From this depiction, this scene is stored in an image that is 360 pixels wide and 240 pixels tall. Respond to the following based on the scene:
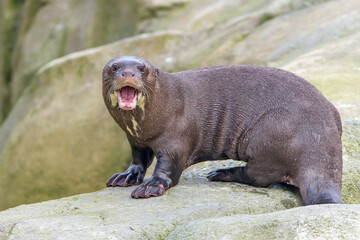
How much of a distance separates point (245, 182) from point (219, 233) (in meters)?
1.37

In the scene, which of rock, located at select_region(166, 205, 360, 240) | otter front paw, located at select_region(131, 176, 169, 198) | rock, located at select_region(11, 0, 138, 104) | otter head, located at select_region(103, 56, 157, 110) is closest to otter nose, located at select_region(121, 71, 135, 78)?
otter head, located at select_region(103, 56, 157, 110)

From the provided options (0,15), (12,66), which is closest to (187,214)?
(12,66)

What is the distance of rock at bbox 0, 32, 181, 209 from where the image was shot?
796 centimetres

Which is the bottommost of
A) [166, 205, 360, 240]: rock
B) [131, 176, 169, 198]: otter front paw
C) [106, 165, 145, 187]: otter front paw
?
[106, 165, 145, 187]: otter front paw

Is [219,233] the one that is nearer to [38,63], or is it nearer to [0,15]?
[38,63]

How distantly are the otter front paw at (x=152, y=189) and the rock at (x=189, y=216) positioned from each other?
0.17 ft

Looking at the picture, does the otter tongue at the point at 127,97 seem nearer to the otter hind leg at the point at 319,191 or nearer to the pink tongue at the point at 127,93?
the pink tongue at the point at 127,93

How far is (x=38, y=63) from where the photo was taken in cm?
1230

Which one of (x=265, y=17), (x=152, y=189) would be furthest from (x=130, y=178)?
(x=265, y=17)

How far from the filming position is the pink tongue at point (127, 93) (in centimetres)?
378

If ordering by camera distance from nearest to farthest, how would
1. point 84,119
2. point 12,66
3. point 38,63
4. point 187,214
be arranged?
point 187,214, point 84,119, point 38,63, point 12,66

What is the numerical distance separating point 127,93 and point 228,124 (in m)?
0.74

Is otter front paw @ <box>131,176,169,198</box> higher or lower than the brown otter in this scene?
lower

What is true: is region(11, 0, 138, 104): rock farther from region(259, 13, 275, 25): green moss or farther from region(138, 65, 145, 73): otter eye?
region(138, 65, 145, 73): otter eye
